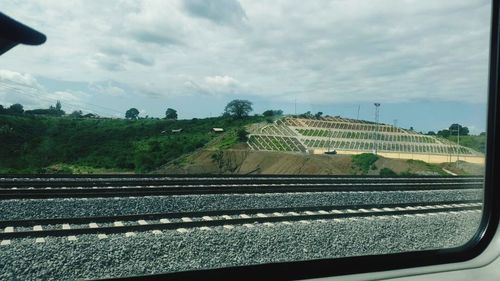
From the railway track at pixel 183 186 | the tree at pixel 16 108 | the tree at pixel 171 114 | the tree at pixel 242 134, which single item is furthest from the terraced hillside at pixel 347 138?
the tree at pixel 16 108

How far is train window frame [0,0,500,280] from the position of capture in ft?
5.80

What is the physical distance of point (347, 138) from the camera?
4.44 metres

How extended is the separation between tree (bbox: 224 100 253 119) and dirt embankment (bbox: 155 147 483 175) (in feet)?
5.96

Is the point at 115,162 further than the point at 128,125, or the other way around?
the point at 115,162

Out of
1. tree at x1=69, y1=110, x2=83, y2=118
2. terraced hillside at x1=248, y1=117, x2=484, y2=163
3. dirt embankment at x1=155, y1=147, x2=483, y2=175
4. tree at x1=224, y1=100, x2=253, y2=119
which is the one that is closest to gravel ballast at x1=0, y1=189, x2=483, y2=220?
dirt embankment at x1=155, y1=147, x2=483, y2=175

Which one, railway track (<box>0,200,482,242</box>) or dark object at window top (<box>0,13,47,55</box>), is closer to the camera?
dark object at window top (<box>0,13,47,55</box>)

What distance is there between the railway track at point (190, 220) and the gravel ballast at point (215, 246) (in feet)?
0.33

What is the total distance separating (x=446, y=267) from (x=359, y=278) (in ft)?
1.73

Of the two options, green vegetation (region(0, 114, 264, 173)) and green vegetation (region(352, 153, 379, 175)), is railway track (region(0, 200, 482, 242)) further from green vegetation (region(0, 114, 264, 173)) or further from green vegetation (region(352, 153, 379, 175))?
green vegetation (region(352, 153, 379, 175))

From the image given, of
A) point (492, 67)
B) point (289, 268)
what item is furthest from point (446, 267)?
point (492, 67)

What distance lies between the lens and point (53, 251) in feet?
10.00

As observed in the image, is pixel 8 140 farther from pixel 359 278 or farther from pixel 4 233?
pixel 359 278

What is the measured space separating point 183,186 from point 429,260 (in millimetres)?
4486

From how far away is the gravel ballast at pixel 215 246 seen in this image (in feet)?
8.89
